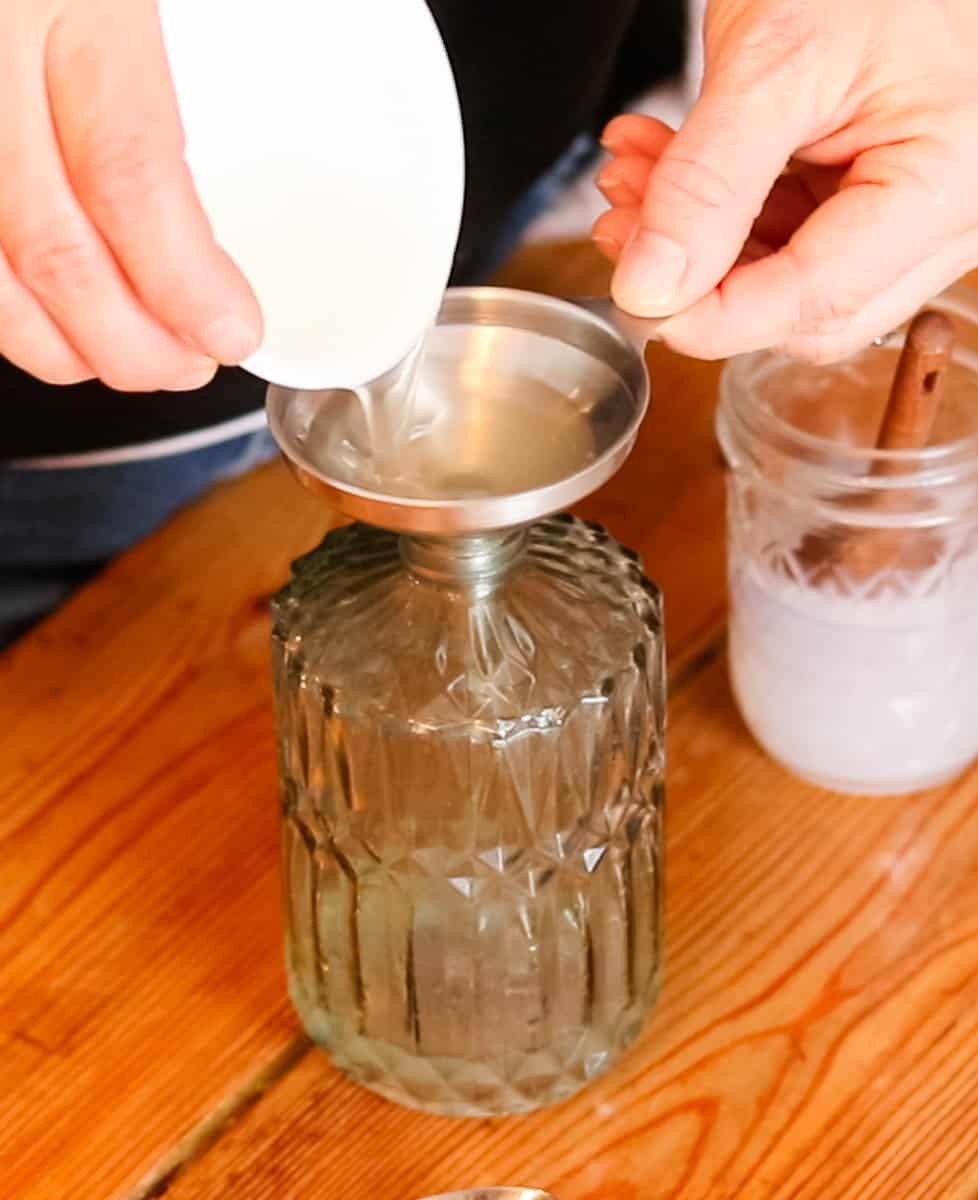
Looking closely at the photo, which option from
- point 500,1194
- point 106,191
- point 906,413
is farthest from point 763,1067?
point 106,191

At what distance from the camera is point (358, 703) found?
447mm

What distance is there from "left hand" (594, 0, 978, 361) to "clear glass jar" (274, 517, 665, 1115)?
0.08 m

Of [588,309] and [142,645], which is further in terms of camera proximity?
[142,645]

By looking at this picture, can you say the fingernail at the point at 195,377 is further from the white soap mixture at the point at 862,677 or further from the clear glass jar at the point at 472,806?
the white soap mixture at the point at 862,677

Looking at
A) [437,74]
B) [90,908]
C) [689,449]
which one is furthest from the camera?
[689,449]

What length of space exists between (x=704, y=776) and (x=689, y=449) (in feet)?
0.54

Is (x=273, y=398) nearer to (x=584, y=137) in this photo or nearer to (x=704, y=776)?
(x=704, y=776)

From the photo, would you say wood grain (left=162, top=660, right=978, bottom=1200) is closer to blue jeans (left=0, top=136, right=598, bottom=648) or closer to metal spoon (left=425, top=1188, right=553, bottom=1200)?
metal spoon (left=425, top=1188, right=553, bottom=1200)

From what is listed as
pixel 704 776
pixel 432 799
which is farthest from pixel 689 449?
pixel 432 799

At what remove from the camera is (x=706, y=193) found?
41 centimetres

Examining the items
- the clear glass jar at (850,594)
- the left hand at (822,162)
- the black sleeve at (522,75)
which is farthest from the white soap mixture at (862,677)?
the black sleeve at (522,75)

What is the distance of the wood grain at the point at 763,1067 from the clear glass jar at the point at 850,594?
23 mm

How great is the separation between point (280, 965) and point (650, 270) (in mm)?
251

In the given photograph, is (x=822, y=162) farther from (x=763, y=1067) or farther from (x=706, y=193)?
(x=763, y=1067)
